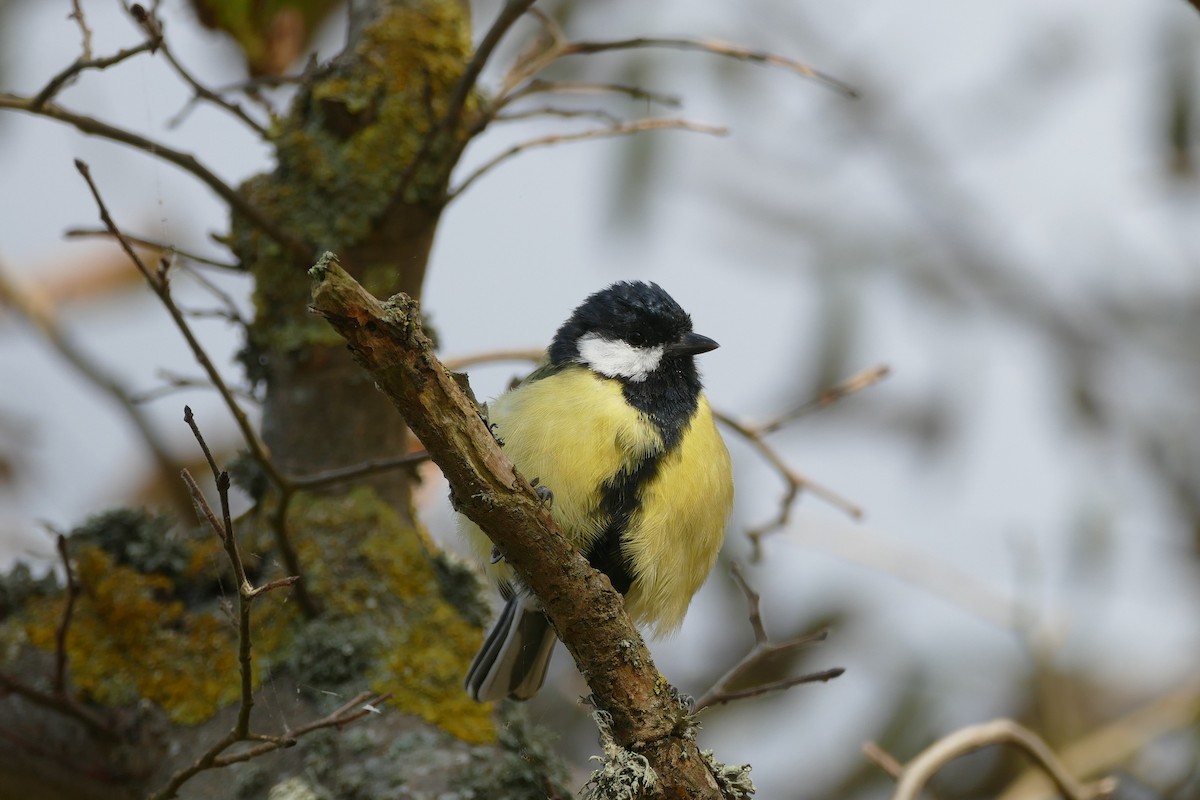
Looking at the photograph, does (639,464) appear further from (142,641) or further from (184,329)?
(142,641)

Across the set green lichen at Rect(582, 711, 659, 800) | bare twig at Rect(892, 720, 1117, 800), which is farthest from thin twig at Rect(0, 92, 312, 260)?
bare twig at Rect(892, 720, 1117, 800)

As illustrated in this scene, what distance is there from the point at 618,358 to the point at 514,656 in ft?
2.44

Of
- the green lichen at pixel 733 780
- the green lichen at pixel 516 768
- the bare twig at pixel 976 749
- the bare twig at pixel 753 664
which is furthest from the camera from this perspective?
the bare twig at pixel 976 749

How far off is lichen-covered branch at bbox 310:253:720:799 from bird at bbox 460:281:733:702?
47 centimetres

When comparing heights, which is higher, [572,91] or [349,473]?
[572,91]

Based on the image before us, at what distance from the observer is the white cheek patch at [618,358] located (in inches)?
102

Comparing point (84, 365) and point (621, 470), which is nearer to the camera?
point (621, 470)

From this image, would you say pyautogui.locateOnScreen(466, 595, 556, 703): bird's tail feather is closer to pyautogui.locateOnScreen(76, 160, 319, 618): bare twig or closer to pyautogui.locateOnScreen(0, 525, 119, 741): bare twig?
pyautogui.locateOnScreen(76, 160, 319, 618): bare twig

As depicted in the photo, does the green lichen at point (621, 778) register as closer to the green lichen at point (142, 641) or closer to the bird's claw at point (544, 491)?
the bird's claw at point (544, 491)

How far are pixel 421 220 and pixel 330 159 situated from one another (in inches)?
11.5

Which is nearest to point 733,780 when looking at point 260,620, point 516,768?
point 516,768

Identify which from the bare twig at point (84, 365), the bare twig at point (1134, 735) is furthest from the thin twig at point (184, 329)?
the bare twig at point (1134, 735)

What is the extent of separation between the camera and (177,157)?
239 centimetres

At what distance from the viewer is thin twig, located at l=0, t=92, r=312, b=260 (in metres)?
2.21
